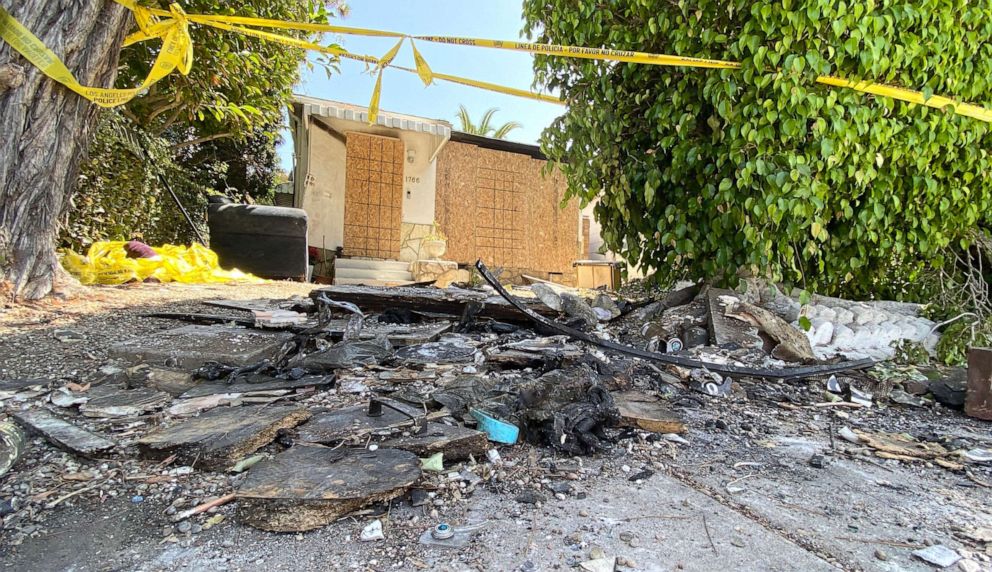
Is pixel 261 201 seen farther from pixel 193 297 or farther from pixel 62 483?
pixel 62 483

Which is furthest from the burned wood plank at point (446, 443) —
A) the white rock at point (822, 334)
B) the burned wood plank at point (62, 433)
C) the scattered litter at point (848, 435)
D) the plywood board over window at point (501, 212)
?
the plywood board over window at point (501, 212)

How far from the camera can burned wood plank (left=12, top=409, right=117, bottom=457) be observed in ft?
6.08

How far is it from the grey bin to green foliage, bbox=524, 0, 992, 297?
485 cm

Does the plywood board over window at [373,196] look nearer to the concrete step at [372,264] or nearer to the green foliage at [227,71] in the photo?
the concrete step at [372,264]

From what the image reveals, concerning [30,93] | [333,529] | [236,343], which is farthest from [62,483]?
[30,93]

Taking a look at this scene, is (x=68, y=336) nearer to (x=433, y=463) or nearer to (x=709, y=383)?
(x=433, y=463)

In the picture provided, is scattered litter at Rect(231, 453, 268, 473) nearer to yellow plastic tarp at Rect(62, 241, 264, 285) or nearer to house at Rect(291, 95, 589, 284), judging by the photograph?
yellow plastic tarp at Rect(62, 241, 264, 285)

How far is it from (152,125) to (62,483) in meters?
9.29

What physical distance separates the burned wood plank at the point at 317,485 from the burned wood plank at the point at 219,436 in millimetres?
207

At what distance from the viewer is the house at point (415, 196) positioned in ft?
33.8

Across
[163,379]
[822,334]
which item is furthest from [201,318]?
[822,334]

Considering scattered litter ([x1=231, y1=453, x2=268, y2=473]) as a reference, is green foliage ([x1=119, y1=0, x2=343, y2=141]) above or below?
above

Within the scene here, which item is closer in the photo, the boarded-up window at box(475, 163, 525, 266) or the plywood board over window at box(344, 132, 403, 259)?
the plywood board over window at box(344, 132, 403, 259)

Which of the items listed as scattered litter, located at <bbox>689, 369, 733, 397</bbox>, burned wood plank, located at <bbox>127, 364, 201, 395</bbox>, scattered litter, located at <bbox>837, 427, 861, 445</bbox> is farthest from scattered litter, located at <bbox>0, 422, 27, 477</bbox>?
scattered litter, located at <bbox>837, 427, 861, 445</bbox>
